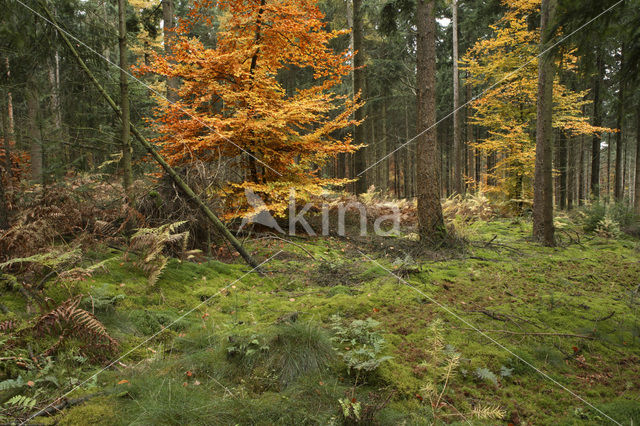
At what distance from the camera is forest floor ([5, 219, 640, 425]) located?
6.75ft

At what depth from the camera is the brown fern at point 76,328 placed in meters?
2.44

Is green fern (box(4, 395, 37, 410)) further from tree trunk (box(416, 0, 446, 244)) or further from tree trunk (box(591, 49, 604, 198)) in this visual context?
tree trunk (box(591, 49, 604, 198))

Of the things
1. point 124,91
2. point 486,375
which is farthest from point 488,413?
point 124,91

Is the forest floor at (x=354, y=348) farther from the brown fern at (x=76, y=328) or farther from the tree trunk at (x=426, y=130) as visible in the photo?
the tree trunk at (x=426, y=130)

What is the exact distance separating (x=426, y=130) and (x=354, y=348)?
514 cm

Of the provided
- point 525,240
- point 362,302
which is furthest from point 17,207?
→ point 525,240

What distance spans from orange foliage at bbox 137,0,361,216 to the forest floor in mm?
2997

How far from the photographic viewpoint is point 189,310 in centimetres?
374

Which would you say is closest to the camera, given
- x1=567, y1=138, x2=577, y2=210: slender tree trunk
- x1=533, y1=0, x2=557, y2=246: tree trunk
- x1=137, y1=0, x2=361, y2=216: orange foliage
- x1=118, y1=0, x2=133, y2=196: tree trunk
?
x1=118, y1=0, x2=133, y2=196: tree trunk

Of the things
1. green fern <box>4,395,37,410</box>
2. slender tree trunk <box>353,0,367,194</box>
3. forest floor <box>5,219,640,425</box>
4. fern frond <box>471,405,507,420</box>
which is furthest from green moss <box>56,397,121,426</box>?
slender tree trunk <box>353,0,367,194</box>

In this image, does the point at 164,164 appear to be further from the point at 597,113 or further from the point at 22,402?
the point at 597,113

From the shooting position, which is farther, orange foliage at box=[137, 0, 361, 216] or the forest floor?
orange foliage at box=[137, 0, 361, 216]

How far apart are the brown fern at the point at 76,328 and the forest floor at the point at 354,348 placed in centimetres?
15

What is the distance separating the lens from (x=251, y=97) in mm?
6703
